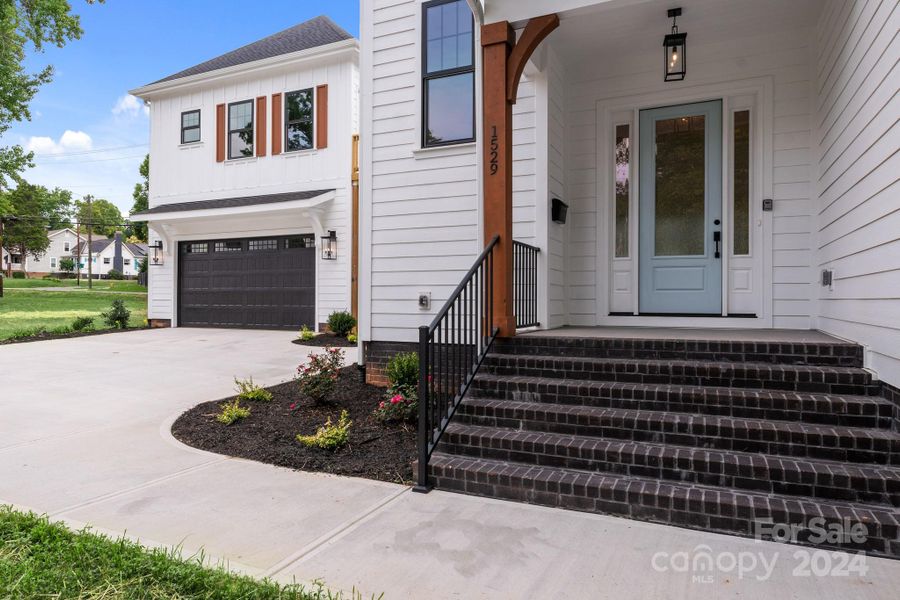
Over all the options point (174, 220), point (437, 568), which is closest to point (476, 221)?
point (437, 568)

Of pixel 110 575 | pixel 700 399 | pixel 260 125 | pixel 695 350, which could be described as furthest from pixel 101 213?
pixel 700 399

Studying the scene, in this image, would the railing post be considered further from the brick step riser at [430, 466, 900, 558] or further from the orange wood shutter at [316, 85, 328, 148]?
the orange wood shutter at [316, 85, 328, 148]

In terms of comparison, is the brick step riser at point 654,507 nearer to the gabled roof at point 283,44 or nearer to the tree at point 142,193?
the gabled roof at point 283,44

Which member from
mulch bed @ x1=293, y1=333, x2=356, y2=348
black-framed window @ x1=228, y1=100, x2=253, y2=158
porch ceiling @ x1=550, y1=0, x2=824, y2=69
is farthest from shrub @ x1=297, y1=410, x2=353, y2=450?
black-framed window @ x1=228, y1=100, x2=253, y2=158

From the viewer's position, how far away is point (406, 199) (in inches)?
214

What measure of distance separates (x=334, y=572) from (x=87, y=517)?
1463mm

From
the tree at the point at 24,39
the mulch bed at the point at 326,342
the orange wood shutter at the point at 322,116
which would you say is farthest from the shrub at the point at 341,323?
the tree at the point at 24,39

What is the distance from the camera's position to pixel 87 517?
8.77 feet

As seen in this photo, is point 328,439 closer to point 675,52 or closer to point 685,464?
point 685,464

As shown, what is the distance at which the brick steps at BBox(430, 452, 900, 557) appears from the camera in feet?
7.63

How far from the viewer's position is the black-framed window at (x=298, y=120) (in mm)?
10672

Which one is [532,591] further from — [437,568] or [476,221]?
[476,221]

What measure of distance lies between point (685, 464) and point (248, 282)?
1014 centimetres

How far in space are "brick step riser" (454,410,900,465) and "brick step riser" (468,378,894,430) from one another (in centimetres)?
21
